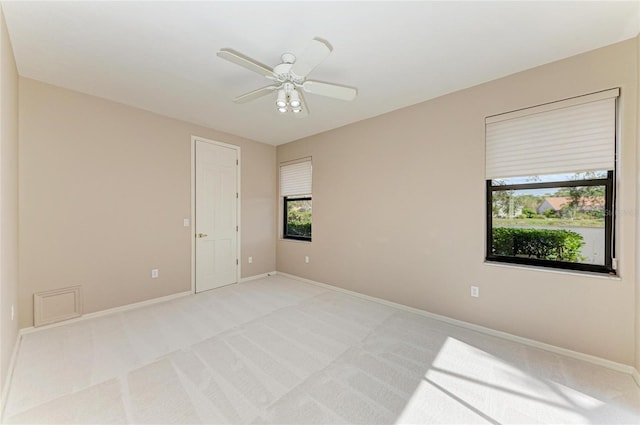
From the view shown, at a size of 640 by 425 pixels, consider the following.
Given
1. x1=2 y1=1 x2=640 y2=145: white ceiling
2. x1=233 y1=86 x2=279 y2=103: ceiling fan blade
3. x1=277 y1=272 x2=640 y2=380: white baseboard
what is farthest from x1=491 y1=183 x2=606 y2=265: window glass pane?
x1=233 y1=86 x2=279 y2=103: ceiling fan blade

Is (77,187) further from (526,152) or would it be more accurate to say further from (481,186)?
(526,152)

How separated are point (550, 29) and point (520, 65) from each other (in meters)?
0.48

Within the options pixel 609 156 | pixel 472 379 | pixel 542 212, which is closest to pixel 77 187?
pixel 472 379

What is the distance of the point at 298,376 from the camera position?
2.03 m

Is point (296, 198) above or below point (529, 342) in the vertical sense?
above

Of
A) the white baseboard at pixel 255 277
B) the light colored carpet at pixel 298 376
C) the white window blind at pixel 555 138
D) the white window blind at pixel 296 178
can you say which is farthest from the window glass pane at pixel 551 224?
the white baseboard at pixel 255 277

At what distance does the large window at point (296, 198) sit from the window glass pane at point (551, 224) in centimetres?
291

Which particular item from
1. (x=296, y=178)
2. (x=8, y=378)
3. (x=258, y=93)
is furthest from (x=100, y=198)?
(x=296, y=178)

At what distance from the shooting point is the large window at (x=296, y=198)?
4.77 metres

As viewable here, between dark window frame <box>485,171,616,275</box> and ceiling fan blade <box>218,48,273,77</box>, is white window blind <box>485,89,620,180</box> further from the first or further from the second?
ceiling fan blade <box>218,48,273,77</box>

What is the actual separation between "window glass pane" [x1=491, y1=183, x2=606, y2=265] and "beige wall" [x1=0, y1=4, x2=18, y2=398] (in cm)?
429

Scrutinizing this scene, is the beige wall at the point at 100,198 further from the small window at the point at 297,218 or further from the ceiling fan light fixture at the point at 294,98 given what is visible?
the ceiling fan light fixture at the point at 294,98

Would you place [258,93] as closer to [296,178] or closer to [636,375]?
[296,178]

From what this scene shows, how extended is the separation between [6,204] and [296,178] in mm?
3598
